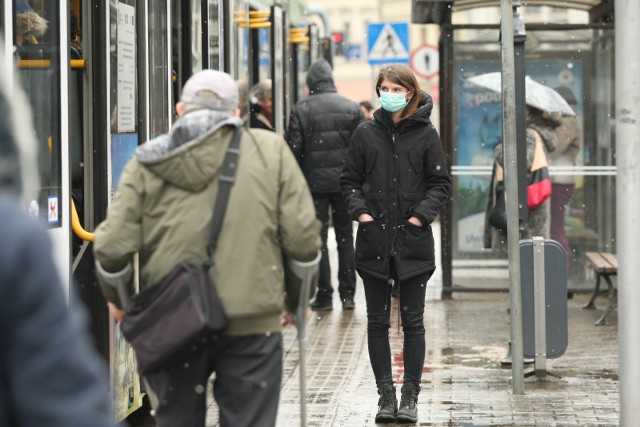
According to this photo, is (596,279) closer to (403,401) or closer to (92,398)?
(403,401)

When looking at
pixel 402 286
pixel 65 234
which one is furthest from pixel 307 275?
pixel 402 286

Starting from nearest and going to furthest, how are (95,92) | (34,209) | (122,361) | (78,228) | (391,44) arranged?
(34,209), (78,228), (95,92), (122,361), (391,44)

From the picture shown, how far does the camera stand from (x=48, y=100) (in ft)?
16.8

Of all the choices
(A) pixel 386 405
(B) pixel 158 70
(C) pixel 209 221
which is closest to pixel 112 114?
(B) pixel 158 70

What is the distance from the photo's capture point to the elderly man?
4277 millimetres

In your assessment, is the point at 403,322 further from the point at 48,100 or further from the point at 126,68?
the point at 48,100

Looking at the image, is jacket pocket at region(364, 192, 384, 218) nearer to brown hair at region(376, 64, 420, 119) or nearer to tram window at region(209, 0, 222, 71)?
brown hair at region(376, 64, 420, 119)

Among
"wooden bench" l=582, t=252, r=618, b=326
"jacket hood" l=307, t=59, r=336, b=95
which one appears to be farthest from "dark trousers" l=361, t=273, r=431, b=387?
"jacket hood" l=307, t=59, r=336, b=95

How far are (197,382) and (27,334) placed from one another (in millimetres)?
2363

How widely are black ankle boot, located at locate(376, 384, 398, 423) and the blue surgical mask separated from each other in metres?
1.35

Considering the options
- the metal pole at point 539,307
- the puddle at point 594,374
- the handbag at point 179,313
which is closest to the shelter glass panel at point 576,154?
the puddle at point 594,374

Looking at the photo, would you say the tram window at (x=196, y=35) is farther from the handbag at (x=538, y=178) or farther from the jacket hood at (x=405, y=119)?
the handbag at (x=538, y=178)

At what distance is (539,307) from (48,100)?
395 centimetres

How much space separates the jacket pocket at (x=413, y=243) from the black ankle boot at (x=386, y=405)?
0.67 m
